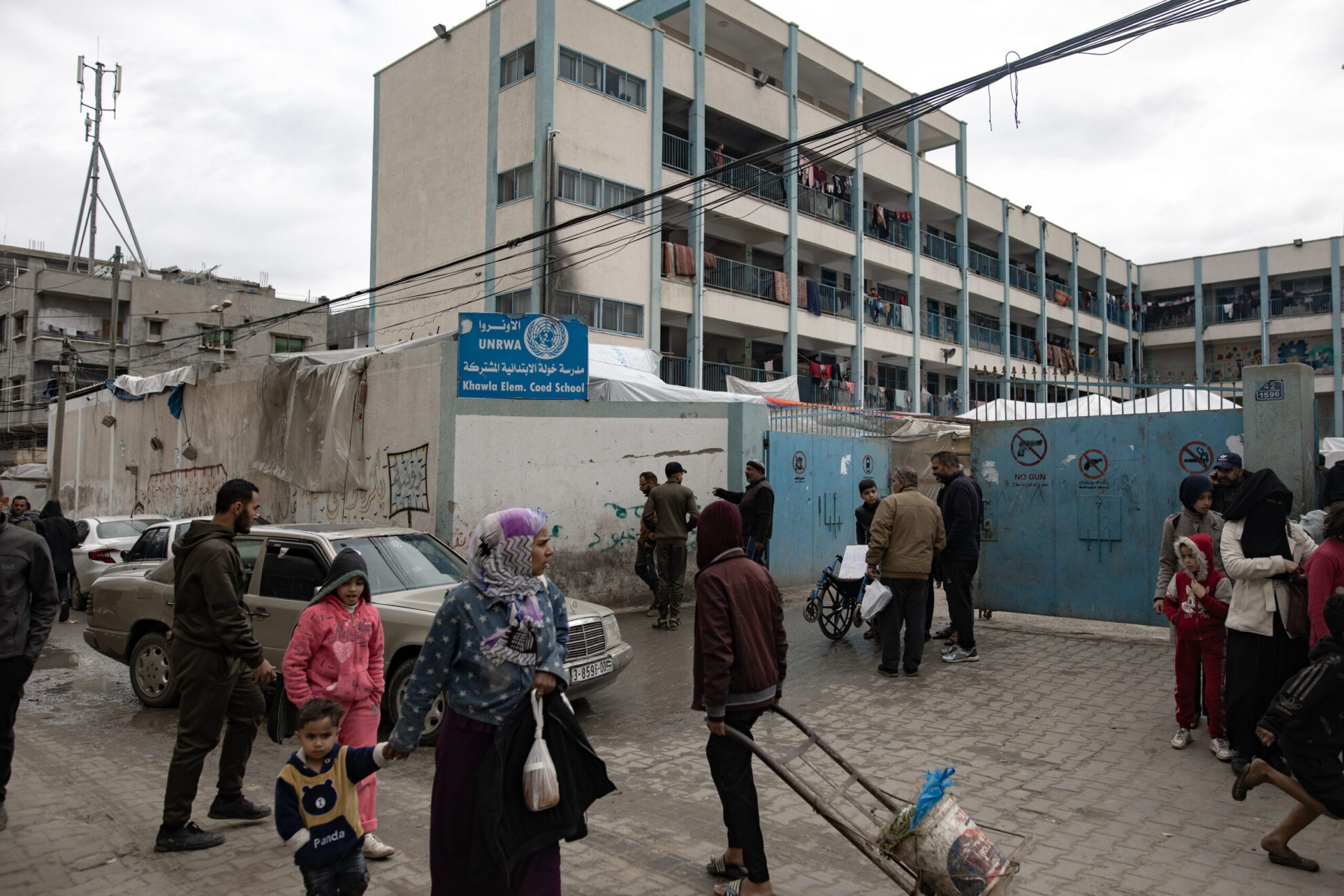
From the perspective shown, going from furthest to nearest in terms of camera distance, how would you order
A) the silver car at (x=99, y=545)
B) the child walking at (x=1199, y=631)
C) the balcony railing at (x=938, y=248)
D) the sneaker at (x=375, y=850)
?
1. the balcony railing at (x=938, y=248)
2. the silver car at (x=99, y=545)
3. the child walking at (x=1199, y=631)
4. the sneaker at (x=375, y=850)

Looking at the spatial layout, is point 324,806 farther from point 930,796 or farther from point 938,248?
point 938,248

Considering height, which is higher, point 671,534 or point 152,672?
point 671,534

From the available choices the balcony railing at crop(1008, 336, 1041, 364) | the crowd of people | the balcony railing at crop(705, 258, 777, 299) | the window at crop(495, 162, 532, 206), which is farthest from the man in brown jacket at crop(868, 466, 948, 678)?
the balcony railing at crop(1008, 336, 1041, 364)

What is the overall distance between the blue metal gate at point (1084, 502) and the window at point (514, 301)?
14.9m

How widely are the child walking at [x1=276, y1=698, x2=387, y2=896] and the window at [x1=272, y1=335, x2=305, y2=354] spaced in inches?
1916

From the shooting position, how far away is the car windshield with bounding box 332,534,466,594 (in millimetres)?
6938

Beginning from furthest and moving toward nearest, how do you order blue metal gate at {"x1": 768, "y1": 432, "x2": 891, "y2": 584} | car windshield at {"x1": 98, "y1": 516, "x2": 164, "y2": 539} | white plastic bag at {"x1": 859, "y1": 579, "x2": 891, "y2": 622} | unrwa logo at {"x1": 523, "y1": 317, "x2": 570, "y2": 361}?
1. car windshield at {"x1": 98, "y1": 516, "x2": 164, "y2": 539}
2. blue metal gate at {"x1": 768, "y1": 432, "x2": 891, "y2": 584}
3. unrwa logo at {"x1": 523, "y1": 317, "x2": 570, "y2": 361}
4. white plastic bag at {"x1": 859, "y1": 579, "x2": 891, "y2": 622}

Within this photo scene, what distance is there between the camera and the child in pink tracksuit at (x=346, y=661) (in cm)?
433

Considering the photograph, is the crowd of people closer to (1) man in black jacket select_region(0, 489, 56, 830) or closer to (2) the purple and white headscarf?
(2) the purple and white headscarf

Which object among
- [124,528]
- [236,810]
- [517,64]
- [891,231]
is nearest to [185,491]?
[124,528]

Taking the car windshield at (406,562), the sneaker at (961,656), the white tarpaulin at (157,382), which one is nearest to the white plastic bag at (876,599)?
the sneaker at (961,656)

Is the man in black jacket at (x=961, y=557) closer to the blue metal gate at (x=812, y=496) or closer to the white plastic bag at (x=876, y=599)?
the white plastic bag at (x=876, y=599)

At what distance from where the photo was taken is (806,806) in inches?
199

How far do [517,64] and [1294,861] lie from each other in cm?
2391
